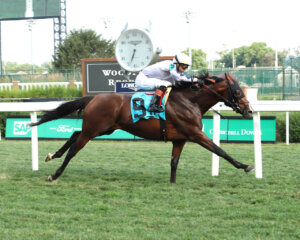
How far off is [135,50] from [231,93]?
253 inches

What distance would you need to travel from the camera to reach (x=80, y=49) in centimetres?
4047

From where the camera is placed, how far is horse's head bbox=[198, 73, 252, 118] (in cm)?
637

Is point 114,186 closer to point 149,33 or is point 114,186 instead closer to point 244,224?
point 244,224

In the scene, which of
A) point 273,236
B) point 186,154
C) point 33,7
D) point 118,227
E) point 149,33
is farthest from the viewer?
point 33,7

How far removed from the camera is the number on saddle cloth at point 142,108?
6.38 metres

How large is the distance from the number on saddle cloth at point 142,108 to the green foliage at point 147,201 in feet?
2.94

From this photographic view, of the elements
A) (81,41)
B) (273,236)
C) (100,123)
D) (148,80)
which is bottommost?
(273,236)

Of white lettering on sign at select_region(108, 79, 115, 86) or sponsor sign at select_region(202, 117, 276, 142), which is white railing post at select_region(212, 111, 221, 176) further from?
white lettering on sign at select_region(108, 79, 115, 86)

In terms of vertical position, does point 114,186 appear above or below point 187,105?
below

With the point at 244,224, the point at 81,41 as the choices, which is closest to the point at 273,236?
the point at 244,224

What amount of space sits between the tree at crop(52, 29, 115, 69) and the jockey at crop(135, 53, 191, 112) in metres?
34.0

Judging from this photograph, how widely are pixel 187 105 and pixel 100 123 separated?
1190 mm

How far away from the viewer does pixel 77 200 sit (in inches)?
211

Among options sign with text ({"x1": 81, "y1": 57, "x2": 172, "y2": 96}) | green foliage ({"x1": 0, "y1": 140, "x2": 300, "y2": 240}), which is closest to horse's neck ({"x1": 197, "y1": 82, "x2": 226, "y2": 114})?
green foliage ({"x1": 0, "y1": 140, "x2": 300, "y2": 240})
